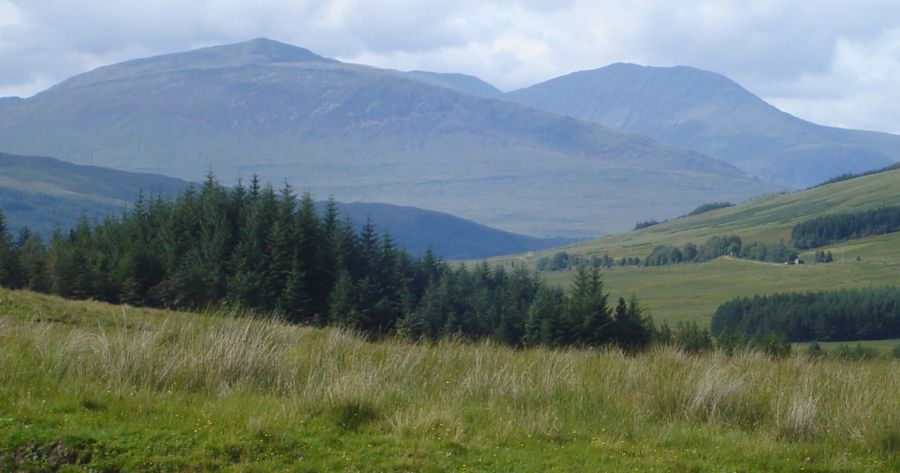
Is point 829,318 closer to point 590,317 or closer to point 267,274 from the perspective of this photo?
point 267,274

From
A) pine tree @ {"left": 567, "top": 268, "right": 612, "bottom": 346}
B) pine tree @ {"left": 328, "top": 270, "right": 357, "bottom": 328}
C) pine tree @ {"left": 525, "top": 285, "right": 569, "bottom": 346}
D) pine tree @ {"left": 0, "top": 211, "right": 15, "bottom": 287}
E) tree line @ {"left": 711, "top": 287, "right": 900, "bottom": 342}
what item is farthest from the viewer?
tree line @ {"left": 711, "top": 287, "right": 900, "bottom": 342}

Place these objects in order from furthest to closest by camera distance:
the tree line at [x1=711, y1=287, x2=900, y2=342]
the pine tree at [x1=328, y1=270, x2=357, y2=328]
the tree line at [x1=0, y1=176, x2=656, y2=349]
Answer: the tree line at [x1=711, y1=287, x2=900, y2=342] < the pine tree at [x1=328, y1=270, x2=357, y2=328] < the tree line at [x1=0, y1=176, x2=656, y2=349]

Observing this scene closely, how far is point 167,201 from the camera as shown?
6631cm

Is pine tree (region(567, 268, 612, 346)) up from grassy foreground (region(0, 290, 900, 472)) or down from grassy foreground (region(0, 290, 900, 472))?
down

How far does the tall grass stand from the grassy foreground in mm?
28

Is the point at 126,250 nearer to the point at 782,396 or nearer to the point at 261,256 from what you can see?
the point at 261,256

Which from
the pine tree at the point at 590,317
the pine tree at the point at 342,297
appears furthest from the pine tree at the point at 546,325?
the pine tree at the point at 342,297

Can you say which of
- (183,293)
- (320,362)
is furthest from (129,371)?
(183,293)

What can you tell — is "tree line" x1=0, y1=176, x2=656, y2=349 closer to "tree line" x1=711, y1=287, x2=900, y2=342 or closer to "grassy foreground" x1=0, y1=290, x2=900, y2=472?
"grassy foreground" x1=0, y1=290, x2=900, y2=472

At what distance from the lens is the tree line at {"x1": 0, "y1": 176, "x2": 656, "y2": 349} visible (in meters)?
43.7

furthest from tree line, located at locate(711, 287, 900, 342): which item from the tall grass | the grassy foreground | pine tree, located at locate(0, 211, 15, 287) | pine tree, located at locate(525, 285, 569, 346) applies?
the grassy foreground

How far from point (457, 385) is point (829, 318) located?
12519 cm

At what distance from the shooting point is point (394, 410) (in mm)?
9570

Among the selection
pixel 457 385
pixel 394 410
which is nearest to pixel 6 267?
pixel 457 385
